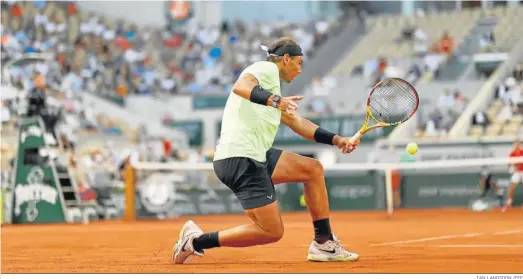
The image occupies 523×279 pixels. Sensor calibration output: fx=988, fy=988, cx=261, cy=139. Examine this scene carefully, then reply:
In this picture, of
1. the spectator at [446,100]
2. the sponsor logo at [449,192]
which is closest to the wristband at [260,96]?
the sponsor logo at [449,192]

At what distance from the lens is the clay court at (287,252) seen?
7066 mm

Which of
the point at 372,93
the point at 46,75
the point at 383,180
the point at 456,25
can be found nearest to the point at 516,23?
the point at 456,25

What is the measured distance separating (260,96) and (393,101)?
1426 millimetres

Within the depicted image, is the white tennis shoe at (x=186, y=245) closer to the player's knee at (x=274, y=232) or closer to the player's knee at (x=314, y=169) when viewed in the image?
the player's knee at (x=274, y=232)

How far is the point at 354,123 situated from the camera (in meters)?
27.5

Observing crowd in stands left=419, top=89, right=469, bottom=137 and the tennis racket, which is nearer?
the tennis racket

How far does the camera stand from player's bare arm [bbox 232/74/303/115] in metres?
6.58

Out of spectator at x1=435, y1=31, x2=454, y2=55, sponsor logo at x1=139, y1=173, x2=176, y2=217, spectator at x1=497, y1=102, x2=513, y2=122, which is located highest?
spectator at x1=435, y1=31, x2=454, y2=55

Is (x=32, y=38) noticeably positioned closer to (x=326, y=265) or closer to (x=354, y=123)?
(x=354, y=123)

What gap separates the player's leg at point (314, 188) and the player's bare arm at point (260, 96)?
0.74 metres

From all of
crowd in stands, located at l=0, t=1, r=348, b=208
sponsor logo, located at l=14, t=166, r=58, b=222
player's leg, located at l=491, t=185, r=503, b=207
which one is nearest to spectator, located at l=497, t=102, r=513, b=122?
player's leg, located at l=491, t=185, r=503, b=207

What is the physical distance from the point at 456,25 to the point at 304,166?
82.0ft
